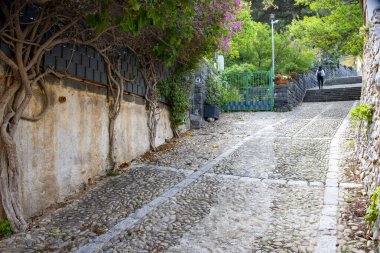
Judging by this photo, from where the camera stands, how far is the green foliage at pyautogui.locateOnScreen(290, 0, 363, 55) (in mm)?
9961

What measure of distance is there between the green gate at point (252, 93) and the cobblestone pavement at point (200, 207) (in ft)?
21.0

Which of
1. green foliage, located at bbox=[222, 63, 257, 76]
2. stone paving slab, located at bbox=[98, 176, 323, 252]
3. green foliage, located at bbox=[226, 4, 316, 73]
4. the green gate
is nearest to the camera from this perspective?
stone paving slab, located at bbox=[98, 176, 323, 252]

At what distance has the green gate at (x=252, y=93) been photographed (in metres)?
12.4

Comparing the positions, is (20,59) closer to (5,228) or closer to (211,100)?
(5,228)

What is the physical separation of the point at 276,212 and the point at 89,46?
3.32 metres

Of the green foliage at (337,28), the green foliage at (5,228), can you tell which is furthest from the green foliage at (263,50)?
the green foliage at (5,228)

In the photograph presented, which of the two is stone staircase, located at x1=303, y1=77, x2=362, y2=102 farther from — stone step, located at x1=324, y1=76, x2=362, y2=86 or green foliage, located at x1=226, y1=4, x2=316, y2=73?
stone step, located at x1=324, y1=76, x2=362, y2=86

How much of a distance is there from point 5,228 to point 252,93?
10.9 metres

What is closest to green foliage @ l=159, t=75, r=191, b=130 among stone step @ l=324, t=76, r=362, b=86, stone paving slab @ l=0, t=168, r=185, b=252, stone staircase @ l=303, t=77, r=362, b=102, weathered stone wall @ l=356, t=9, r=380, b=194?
stone paving slab @ l=0, t=168, r=185, b=252

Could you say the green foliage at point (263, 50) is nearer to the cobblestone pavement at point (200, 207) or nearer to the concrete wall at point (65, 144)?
the cobblestone pavement at point (200, 207)

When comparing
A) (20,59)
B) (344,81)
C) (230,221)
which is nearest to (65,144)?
(20,59)

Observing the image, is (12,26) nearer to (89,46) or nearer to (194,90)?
(89,46)

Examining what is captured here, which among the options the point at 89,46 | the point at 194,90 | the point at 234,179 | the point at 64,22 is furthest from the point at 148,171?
the point at 194,90

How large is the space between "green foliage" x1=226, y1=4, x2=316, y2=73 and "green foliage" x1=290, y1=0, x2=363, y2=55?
139 inches
